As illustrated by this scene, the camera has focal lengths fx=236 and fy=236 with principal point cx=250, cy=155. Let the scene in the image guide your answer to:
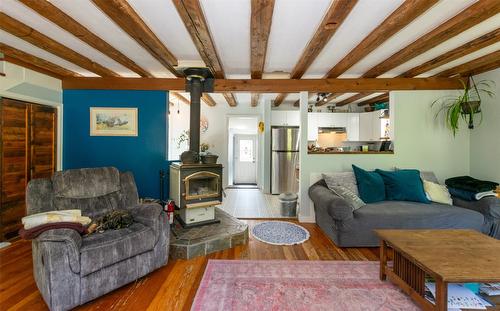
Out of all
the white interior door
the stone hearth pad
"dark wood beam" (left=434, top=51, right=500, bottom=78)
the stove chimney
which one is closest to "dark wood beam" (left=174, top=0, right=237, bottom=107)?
the stove chimney

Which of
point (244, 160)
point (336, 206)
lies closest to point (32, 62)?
point (336, 206)

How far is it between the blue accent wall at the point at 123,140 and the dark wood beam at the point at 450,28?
331 centimetres

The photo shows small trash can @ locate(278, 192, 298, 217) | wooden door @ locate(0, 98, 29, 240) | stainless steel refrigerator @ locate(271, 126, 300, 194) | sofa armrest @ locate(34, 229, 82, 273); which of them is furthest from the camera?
stainless steel refrigerator @ locate(271, 126, 300, 194)

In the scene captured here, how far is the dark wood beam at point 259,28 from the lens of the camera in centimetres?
183

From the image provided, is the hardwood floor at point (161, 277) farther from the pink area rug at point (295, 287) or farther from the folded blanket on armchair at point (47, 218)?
the folded blanket on armchair at point (47, 218)

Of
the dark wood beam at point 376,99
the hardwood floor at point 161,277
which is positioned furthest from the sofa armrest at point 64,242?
the dark wood beam at point 376,99

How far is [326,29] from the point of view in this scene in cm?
214

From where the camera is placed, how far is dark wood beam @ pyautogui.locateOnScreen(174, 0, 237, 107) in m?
1.83

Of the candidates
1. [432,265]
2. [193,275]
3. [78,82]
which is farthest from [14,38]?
[432,265]

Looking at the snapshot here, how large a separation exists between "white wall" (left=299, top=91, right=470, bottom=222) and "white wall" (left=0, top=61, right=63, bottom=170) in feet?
13.3

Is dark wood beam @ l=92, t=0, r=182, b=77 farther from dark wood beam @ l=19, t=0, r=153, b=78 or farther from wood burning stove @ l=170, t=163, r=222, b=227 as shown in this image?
wood burning stove @ l=170, t=163, r=222, b=227

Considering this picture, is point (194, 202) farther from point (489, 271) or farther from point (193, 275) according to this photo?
point (489, 271)

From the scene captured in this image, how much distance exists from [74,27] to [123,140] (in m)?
1.86

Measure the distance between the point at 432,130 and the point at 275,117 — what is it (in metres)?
3.27
